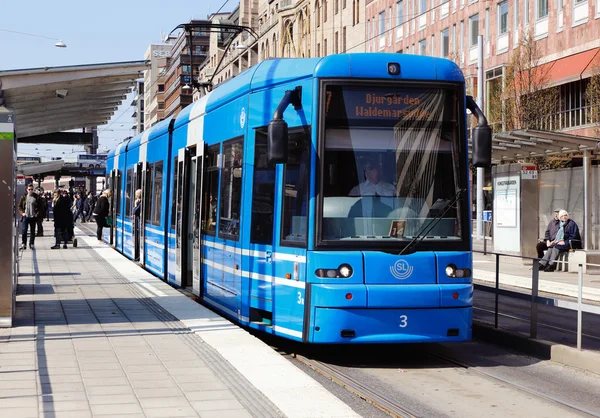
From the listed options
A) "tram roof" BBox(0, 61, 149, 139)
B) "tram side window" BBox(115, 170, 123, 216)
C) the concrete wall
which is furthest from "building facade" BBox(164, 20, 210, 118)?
"tram roof" BBox(0, 61, 149, 139)

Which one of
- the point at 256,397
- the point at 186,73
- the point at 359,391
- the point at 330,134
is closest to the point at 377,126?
the point at 330,134

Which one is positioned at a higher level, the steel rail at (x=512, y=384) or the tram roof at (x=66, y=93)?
the tram roof at (x=66, y=93)

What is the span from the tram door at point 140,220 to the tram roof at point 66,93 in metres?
1.42

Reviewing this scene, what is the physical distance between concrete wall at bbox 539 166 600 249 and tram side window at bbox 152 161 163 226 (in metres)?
11.9

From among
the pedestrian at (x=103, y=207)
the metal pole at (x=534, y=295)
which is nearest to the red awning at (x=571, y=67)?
the pedestrian at (x=103, y=207)

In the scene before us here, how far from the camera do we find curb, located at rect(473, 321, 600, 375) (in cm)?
1010

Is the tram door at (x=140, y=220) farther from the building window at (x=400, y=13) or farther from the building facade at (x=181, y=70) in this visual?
the building facade at (x=181, y=70)

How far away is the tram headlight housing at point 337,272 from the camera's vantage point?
9.98 m

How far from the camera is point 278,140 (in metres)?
9.77

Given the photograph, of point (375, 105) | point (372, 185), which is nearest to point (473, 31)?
point (375, 105)

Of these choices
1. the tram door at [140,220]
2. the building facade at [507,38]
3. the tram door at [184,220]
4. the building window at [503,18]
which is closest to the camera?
the tram door at [184,220]

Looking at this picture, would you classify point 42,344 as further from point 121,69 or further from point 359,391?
point 121,69

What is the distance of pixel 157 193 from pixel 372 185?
10.2 meters

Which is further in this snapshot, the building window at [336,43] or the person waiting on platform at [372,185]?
the building window at [336,43]
